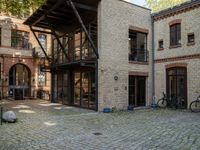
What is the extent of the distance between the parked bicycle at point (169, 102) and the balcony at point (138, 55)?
3.06 metres

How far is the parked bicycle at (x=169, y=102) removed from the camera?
1560 cm

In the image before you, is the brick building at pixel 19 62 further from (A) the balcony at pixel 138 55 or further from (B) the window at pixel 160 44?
(B) the window at pixel 160 44

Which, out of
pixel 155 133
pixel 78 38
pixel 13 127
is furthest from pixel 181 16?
pixel 13 127

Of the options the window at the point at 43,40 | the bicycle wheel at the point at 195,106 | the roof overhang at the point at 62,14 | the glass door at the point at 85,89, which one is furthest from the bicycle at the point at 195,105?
the window at the point at 43,40

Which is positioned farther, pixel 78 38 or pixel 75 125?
pixel 78 38

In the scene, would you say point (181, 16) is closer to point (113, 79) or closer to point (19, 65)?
point (113, 79)

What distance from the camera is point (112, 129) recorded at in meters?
9.06

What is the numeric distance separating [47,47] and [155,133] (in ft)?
68.8

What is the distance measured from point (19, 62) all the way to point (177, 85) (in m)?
16.5

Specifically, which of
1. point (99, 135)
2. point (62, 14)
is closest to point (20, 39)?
point (62, 14)

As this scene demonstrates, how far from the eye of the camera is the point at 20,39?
81.1ft

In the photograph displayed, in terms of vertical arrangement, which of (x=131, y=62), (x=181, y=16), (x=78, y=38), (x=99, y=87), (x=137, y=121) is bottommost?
(x=137, y=121)

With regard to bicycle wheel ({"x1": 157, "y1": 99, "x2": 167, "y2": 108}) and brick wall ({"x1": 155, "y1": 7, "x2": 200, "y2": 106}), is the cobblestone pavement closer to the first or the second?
brick wall ({"x1": 155, "y1": 7, "x2": 200, "y2": 106})

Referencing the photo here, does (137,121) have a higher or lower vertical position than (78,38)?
lower
